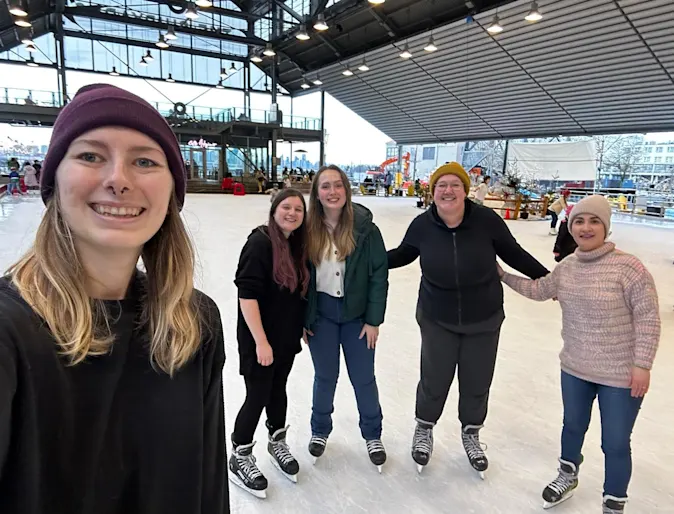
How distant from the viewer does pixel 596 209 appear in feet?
5.61

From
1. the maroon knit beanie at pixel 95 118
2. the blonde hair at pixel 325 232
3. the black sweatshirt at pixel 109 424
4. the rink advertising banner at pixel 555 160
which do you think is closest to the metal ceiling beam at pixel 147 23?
the rink advertising banner at pixel 555 160

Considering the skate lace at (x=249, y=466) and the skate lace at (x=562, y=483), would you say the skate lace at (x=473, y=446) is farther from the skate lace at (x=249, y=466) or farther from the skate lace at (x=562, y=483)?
the skate lace at (x=249, y=466)

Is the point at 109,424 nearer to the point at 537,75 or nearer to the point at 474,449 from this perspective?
the point at 474,449

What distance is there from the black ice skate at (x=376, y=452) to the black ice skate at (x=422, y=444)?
0.15 metres

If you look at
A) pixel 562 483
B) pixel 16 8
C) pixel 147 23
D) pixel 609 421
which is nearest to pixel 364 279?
pixel 609 421

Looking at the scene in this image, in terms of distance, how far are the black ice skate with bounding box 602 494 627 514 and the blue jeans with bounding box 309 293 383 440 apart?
3.17ft

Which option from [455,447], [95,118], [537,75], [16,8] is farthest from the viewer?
[537,75]

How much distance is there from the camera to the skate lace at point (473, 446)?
208 centimetres

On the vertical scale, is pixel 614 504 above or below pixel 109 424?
below

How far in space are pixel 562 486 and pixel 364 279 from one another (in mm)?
1221

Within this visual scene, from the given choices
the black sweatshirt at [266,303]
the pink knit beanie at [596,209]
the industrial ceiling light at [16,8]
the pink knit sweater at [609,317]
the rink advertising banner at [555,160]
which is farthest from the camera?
the rink advertising banner at [555,160]

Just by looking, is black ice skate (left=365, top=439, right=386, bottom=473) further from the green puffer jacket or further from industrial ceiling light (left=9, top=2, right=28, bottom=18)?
industrial ceiling light (left=9, top=2, right=28, bottom=18)

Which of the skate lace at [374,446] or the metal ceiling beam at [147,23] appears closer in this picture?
the skate lace at [374,446]

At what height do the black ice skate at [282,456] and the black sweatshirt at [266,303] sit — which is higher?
the black sweatshirt at [266,303]
